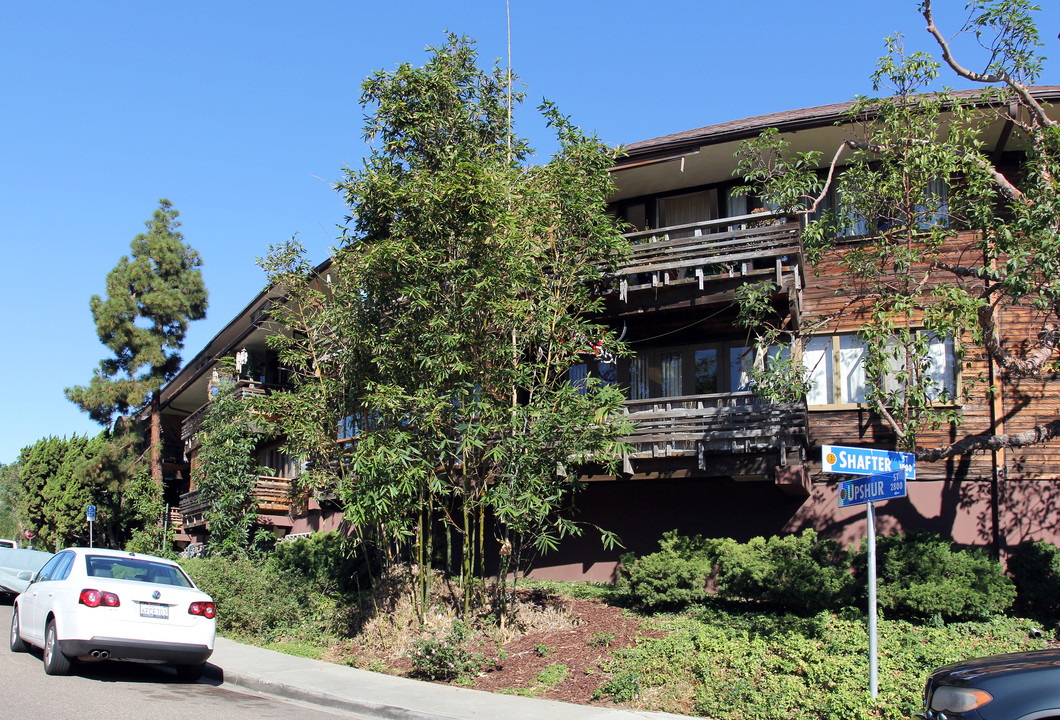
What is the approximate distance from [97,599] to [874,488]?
28.4 feet

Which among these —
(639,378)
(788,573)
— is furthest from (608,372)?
(788,573)

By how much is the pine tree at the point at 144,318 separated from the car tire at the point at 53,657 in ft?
87.2

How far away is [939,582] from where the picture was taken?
12.8 m

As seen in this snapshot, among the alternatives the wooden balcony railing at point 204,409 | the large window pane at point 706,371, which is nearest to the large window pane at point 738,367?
the large window pane at point 706,371

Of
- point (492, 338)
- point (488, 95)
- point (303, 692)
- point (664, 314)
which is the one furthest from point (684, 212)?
point (303, 692)

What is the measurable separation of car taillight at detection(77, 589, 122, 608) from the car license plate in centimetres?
27

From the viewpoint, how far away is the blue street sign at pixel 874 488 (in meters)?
8.95

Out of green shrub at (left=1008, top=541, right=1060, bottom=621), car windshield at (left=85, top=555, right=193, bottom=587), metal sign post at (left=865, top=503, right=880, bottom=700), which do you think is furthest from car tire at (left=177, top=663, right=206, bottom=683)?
green shrub at (left=1008, top=541, right=1060, bottom=621)

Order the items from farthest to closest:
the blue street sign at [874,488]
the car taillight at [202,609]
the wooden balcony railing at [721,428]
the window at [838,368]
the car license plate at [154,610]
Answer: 1. the window at [838,368]
2. the wooden balcony railing at [721,428]
3. the car taillight at [202,609]
4. the car license plate at [154,610]
5. the blue street sign at [874,488]

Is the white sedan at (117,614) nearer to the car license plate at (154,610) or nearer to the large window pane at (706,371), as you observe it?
the car license plate at (154,610)

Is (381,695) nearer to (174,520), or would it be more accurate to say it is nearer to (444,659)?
(444,659)

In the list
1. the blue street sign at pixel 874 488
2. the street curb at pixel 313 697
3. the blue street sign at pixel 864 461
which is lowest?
the street curb at pixel 313 697

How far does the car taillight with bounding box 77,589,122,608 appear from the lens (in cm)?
1015

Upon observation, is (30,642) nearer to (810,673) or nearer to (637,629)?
(637,629)
